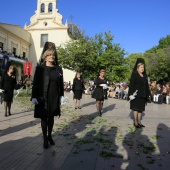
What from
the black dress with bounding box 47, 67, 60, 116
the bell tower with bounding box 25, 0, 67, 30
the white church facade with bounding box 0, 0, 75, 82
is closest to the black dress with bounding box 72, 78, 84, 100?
the black dress with bounding box 47, 67, 60, 116

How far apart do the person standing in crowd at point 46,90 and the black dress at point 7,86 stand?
4.60 metres

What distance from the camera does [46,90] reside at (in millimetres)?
5316

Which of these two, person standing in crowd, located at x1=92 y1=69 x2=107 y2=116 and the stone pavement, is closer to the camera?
the stone pavement

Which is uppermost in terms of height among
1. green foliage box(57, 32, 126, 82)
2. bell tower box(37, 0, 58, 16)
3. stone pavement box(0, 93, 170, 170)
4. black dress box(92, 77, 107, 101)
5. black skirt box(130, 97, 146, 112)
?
bell tower box(37, 0, 58, 16)

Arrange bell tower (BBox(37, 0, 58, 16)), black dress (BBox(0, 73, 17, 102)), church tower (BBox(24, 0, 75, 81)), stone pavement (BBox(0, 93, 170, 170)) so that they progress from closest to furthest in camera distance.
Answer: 1. stone pavement (BBox(0, 93, 170, 170))
2. black dress (BBox(0, 73, 17, 102))
3. church tower (BBox(24, 0, 75, 81))
4. bell tower (BBox(37, 0, 58, 16))

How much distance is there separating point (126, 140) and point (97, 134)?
948 millimetres

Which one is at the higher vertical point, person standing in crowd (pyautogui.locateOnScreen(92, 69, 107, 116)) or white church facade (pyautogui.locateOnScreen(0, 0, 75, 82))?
white church facade (pyautogui.locateOnScreen(0, 0, 75, 82))

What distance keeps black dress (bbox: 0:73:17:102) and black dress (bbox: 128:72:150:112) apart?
4.39m

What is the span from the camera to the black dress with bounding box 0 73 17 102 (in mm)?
9656

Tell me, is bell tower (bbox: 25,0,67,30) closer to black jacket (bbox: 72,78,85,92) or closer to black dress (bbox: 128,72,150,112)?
black jacket (bbox: 72,78,85,92)

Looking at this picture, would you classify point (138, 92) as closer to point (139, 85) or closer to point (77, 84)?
point (139, 85)

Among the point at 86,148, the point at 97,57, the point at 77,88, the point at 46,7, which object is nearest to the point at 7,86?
the point at 77,88

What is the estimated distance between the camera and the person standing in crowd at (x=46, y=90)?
5316 millimetres

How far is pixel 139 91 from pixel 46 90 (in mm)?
3647
